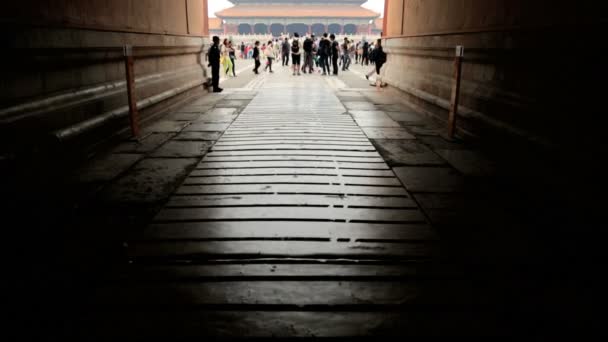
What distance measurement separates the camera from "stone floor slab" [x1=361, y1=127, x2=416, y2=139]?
6.04 m

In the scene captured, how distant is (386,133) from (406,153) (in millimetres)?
1206

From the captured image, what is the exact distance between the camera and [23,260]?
2537mm

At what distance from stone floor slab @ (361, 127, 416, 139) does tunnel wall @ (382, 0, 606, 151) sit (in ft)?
2.53

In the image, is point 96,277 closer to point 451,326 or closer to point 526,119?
point 451,326

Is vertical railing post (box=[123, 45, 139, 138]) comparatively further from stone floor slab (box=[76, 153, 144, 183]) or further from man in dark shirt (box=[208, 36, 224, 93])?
man in dark shirt (box=[208, 36, 224, 93])

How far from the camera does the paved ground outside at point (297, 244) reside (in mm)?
2053

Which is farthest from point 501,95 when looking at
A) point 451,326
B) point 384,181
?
point 451,326

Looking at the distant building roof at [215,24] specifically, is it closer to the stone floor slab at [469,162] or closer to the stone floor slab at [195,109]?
the stone floor slab at [195,109]

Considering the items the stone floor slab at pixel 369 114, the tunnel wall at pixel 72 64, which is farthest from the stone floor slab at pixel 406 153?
the tunnel wall at pixel 72 64

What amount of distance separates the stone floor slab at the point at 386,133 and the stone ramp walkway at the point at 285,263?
1.70 m

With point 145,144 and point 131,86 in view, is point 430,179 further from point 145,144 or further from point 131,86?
point 131,86

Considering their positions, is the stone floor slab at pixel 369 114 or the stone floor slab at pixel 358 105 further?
the stone floor slab at pixel 358 105

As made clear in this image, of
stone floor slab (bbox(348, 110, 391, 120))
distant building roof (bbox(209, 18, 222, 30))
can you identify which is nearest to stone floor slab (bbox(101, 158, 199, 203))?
stone floor slab (bbox(348, 110, 391, 120))

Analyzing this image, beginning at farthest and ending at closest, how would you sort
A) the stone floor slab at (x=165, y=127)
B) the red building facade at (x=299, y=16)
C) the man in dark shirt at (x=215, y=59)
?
the red building facade at (x=299, y=16)
the man in dark shirt at (x=215, y=59)
the stone floor slab at (x=165, y=127)
